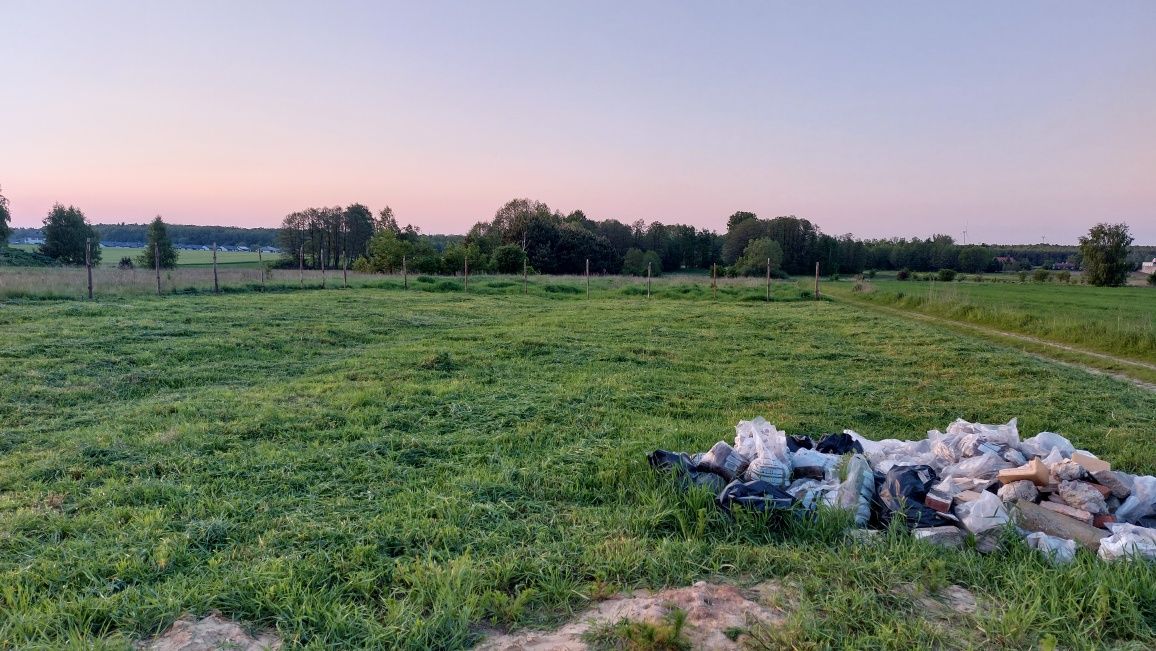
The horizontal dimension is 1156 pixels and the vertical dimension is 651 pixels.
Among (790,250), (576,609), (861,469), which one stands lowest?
(576,609)

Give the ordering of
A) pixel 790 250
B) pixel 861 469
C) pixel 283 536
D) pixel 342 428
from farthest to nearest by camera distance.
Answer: pixel 790 250 < pixel 342 428 < pixel 861 469 < pixel 283 536

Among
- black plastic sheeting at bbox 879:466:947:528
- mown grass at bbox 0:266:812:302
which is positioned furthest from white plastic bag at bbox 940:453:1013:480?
mown grass at bbox 0:266:812:302

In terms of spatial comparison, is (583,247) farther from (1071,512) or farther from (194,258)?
(1071,512)

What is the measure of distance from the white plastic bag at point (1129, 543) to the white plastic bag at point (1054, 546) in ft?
0.38

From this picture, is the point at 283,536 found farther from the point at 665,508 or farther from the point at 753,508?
the point at 753,508

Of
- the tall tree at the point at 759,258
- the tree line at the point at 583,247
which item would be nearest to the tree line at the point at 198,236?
the tree line at the point at 583,247

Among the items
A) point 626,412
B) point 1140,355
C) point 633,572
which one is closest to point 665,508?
point 633,572

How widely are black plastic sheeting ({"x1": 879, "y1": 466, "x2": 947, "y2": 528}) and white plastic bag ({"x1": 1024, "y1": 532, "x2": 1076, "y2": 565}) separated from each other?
0.39m

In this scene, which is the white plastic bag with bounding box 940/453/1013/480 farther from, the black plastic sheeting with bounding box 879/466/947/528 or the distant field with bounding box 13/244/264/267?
the distant field with bounding box 13/244/264/267

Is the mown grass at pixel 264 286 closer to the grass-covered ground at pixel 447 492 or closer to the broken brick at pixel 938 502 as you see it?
the grass-covered ground at pixel 447 492

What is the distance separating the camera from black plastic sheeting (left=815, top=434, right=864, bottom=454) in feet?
14.5

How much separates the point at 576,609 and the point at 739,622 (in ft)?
2.13

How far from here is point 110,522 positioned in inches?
126

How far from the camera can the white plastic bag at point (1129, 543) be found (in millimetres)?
2814
